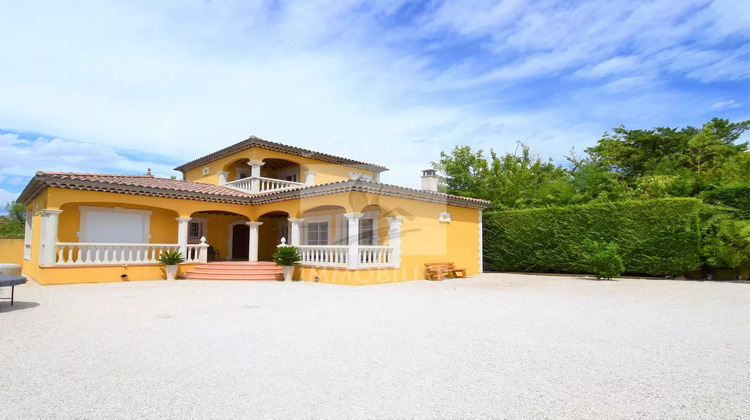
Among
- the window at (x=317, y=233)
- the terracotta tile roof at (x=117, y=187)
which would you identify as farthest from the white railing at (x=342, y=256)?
the terracotta tile roof at (x=117, y=187)

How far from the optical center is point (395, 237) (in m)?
15.9

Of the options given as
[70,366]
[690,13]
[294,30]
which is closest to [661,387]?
[70,366]

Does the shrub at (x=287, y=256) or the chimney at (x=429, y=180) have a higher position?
the chimney at (x=429, y=180)

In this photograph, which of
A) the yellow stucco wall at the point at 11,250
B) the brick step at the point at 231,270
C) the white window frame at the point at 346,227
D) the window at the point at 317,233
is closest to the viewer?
the brick step at the point at 231,270

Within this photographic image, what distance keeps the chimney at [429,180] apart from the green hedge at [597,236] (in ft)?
11.6

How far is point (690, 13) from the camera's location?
11180mm

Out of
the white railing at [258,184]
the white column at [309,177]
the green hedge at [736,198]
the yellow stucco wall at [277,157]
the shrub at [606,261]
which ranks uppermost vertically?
the yellow stucco wall at [277,157]

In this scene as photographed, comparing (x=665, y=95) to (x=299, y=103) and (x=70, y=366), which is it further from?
(x=70, y=366)

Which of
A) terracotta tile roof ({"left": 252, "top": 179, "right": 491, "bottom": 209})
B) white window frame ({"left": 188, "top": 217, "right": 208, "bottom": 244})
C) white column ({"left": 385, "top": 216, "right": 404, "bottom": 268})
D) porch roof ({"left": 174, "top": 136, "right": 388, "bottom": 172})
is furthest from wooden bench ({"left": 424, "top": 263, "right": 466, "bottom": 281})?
white window frame ({"left": 188, "top": 217, "right": 208, "bottom": 244})

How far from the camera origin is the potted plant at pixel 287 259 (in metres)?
15.0

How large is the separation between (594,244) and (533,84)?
6582 millimetres

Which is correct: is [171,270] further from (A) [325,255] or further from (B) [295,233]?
(A) [325,255]

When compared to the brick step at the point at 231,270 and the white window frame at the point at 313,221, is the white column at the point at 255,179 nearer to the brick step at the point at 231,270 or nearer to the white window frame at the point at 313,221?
the white window frame at the point at 313,221

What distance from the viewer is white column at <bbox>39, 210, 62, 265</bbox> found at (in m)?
13.2
